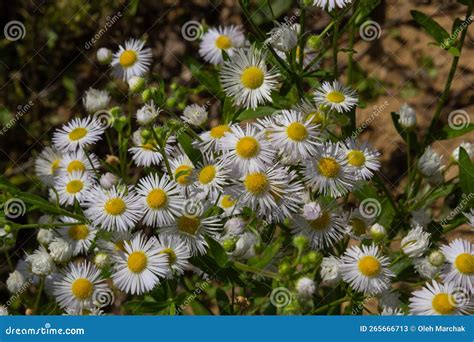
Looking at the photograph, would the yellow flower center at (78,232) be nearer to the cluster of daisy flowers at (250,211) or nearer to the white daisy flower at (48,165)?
the cluster of daisy flowers at (250,211)

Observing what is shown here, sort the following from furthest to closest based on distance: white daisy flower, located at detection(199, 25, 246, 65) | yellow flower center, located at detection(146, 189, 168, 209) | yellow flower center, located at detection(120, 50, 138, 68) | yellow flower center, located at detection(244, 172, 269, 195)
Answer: white daisy flower, located at detection(199, 25, 246, 65), yellow flower center, located at detection(120, 50, 138, 68), yellow flower center, located at detection(146, 189, 168, 209), yellow flower center, located at detection(244, 172, 269, 195)

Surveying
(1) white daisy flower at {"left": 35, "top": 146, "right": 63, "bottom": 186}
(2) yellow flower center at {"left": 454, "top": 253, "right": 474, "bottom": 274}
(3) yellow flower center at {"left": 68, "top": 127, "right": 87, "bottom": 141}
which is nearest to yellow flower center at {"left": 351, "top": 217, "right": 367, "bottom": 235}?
(2) yellow flower center at {"left": 454, "top": 253, "right": 474, "bottom": 274}

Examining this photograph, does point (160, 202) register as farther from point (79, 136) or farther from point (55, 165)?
point (55, 165)

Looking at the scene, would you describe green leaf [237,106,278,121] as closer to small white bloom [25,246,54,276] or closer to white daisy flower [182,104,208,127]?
white daisy flower [182,104,208,127]

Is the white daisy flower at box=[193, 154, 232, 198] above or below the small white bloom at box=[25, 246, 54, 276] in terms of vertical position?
above

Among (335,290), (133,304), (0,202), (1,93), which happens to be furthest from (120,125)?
(1,93)

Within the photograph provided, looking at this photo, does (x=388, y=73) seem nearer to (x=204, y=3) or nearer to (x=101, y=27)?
(x=204, y=3)

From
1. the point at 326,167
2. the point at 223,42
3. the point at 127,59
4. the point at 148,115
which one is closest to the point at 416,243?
the point at 326,167
